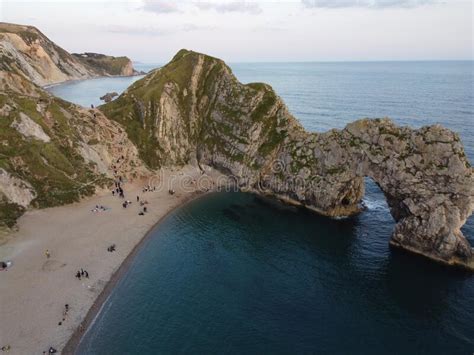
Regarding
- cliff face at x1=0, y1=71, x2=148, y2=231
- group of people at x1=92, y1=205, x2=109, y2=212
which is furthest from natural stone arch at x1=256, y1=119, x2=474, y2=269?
cliff face at x1=0, y1=71, x2=148, y2=231

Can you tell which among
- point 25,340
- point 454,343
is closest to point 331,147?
point 454,343

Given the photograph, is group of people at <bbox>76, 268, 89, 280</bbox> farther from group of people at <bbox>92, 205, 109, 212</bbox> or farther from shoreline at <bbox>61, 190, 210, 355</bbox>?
group of people at <bbox>92, 205, 109, 212</bbox>

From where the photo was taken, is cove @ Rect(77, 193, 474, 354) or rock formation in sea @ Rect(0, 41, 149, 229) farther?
rock formation in sea @ Rect(0, 41, 149, 229)

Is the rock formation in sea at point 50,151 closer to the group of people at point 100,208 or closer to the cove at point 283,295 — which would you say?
the group of people at point 100,208

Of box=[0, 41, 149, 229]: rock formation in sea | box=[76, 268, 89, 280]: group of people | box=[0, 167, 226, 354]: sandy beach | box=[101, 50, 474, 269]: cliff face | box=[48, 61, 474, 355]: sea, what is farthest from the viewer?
box=[0, 41, 149, 229]: rock formation in sea

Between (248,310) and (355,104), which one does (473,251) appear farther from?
(355,104)

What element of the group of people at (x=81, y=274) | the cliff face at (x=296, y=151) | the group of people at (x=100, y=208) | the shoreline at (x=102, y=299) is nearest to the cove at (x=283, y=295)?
the shoreline at (x=102, y=299)

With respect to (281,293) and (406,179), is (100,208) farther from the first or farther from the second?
(406,179)
